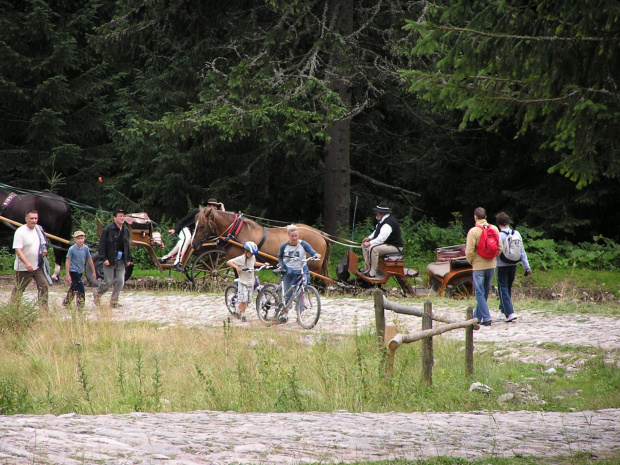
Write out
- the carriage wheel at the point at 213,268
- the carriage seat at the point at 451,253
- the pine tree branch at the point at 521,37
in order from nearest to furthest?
the pine tree branch at the point at 521,37
the carriage seat at the point at 451,253
the carriage wheel at the point at 213,268

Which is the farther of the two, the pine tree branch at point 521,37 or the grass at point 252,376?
the grass at point 252,376

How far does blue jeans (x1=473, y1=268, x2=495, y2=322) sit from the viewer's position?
12789mm

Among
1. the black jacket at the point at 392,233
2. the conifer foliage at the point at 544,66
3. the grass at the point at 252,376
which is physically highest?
the conifer foliage at the point at 544,66

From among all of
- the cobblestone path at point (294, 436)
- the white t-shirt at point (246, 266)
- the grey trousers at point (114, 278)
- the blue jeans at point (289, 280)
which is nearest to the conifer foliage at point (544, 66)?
the cobblestone path at point (294, 436)

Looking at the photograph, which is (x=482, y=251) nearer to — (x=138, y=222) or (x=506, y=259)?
(x=506, y=259)

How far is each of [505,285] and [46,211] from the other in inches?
457

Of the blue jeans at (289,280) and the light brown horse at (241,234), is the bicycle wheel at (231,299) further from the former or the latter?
the light brown horse at (241,234)

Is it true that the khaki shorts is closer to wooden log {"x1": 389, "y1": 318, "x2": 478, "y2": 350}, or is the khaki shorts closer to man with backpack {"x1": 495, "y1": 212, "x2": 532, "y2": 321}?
man with backpack {"x1": 495, "y1": 212, "x2": 532, "y2": 321}

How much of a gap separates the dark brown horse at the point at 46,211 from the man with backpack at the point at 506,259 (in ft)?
35.0

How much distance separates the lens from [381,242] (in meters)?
16.4

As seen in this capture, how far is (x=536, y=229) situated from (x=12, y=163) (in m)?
17.8

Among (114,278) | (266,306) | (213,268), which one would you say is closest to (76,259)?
(114,278)

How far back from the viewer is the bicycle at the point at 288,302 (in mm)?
13281

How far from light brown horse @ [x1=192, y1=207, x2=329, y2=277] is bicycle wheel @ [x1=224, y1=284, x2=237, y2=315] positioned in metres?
2.62
